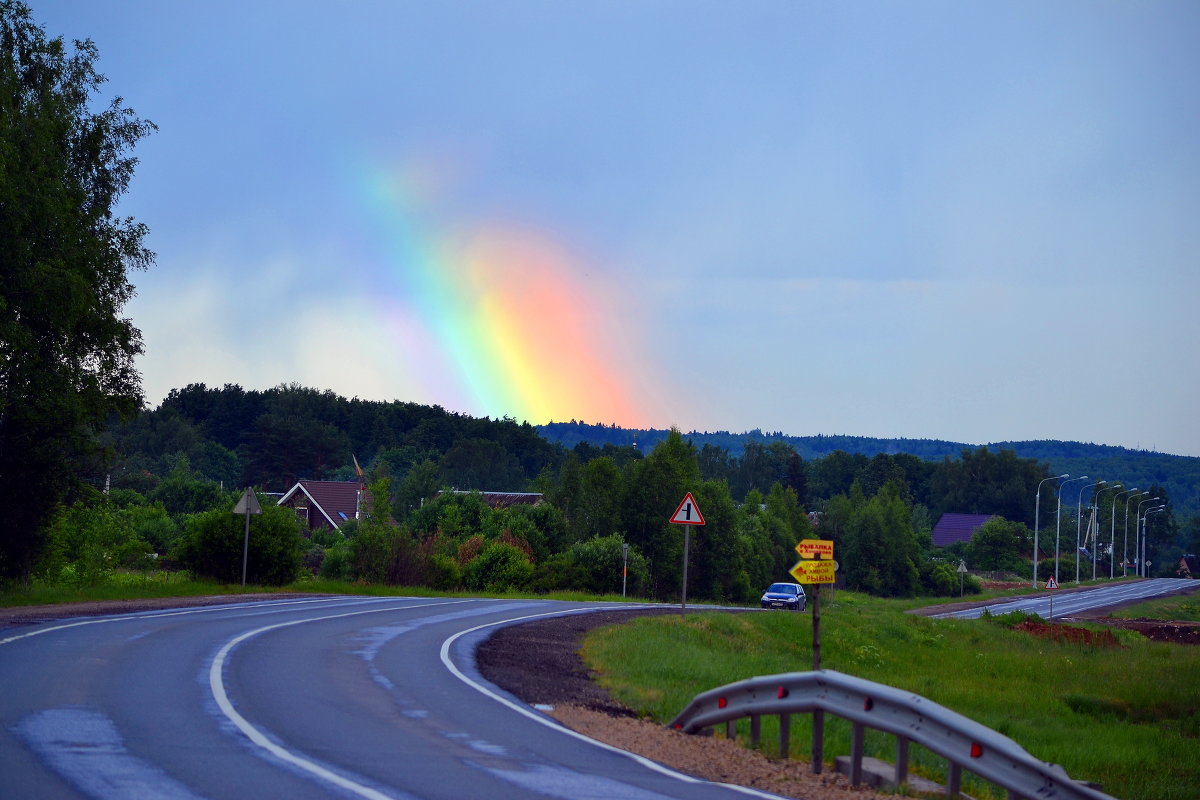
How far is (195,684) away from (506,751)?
15.9 feet

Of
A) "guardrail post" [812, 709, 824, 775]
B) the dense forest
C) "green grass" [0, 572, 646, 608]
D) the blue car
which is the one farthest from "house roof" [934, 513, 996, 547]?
"guardrail post" [812, 709, 824, 775]

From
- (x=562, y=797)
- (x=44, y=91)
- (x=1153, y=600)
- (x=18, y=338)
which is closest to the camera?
(x=562, y=797)

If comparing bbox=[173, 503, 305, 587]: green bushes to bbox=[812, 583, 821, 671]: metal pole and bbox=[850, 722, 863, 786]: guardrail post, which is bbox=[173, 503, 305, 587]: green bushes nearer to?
bbox=[812, 583, 821, 671]: metal pole

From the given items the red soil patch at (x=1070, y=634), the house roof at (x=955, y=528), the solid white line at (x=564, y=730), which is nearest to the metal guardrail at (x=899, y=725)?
the solid white line at (x=564, y=730)

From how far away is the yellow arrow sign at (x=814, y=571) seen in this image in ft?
42.8

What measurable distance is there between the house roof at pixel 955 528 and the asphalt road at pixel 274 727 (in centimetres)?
14878

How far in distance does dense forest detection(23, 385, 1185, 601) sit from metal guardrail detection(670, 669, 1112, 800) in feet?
72.1

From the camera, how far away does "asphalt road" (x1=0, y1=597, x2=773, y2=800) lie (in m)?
8.12

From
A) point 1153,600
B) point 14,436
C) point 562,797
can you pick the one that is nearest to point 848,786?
point 562,797

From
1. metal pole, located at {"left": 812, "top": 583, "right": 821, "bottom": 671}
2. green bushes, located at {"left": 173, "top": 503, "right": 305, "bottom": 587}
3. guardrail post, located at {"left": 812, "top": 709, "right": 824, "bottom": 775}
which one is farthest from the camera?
green bushes, located at {"left": 173, "top": 503, "right": 305, "bottom": 587}

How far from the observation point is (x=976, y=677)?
26.7 metres

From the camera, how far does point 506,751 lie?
32.1 ft

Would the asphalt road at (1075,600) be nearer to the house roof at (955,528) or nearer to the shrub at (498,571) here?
the shrub at (498,571)

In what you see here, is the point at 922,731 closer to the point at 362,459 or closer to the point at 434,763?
the point at 434,763
